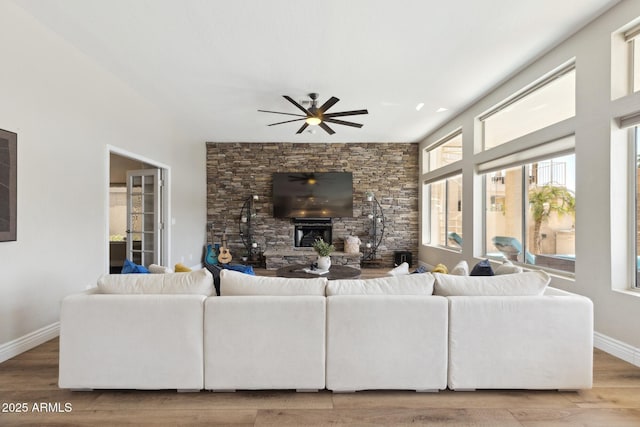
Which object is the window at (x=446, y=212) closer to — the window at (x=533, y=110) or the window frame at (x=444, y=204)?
the window frame at (x=444, y=204)

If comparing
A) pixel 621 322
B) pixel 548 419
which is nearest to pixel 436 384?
pixel 548 419

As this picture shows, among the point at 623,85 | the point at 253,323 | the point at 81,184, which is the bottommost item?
the point at 253,323

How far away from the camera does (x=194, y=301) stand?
7.00 ft

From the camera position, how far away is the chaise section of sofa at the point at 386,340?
6.98 feet

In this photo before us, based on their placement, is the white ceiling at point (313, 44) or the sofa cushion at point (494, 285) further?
the white ceiling at point (313, 44)

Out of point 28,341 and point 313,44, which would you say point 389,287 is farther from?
point 28,341

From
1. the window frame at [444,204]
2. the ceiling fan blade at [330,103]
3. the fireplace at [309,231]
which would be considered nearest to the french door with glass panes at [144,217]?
the fireplace at [309,231]

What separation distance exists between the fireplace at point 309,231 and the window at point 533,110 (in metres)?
3.77

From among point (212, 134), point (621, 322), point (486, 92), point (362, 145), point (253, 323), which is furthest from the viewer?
point (362, 145)

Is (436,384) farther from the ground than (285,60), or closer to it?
closer to it

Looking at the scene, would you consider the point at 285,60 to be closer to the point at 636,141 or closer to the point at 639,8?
the point at 639,8

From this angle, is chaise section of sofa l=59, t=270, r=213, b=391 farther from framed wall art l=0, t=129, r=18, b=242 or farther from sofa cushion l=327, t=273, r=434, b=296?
framed wall art l=0, t=129, r=18, b=242

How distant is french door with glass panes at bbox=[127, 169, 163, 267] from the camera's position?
550 cm

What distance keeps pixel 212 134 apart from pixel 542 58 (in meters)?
5.65
